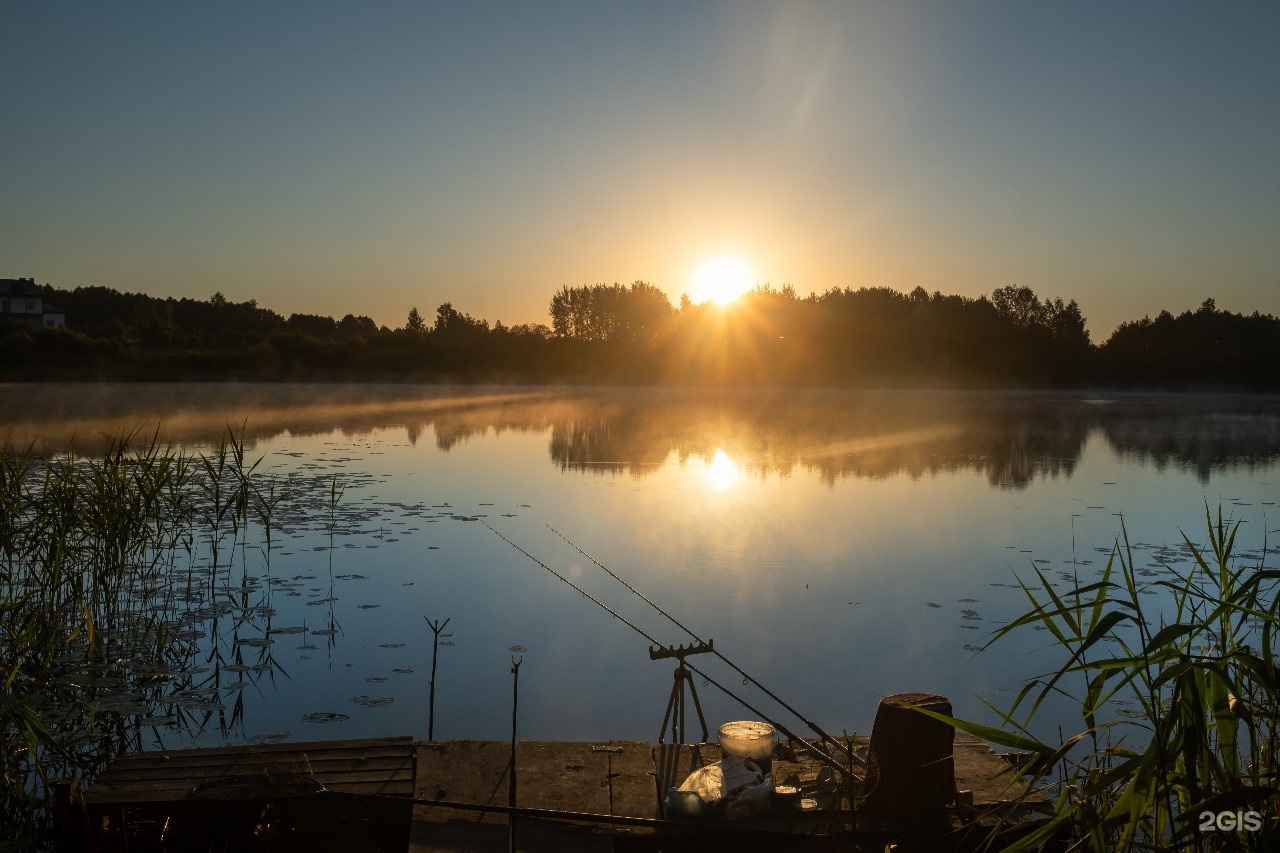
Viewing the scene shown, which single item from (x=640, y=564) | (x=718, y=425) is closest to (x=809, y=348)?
(x=718, y=425)

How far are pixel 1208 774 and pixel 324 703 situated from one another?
4766mm

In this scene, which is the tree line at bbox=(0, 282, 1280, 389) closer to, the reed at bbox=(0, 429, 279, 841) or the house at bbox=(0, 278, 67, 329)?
the house at bbox=(0, 278, 67, 329)

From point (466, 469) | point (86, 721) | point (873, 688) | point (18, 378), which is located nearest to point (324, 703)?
point (86, 721)

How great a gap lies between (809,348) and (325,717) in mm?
57070

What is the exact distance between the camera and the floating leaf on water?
5781 mm

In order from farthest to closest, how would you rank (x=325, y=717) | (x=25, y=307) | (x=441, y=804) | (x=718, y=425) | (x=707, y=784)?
(x=25, y=307) → (x=718, y=425) → (x=325, y=717) → (x=707, y=784) → (x=441, y=804)

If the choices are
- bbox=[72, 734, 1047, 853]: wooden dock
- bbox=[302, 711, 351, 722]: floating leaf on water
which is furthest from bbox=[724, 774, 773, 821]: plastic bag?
bbox=[302, 711, 351, 722]: floating leaf on water

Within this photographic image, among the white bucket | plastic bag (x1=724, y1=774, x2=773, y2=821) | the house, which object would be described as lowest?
plastic bag (x1=724, y1=774, x2=773, y2=821)

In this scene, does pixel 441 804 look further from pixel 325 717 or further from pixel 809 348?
pixel 809 348

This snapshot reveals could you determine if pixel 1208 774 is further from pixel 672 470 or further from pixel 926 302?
pixel 926 302

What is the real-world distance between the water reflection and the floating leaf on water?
16.4ft

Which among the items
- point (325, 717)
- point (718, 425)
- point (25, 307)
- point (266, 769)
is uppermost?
point (25, 307)

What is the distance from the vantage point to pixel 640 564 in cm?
1007

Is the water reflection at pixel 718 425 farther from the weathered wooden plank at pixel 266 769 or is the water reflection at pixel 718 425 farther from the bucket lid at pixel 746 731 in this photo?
the bucket lid at pixel 746 731
